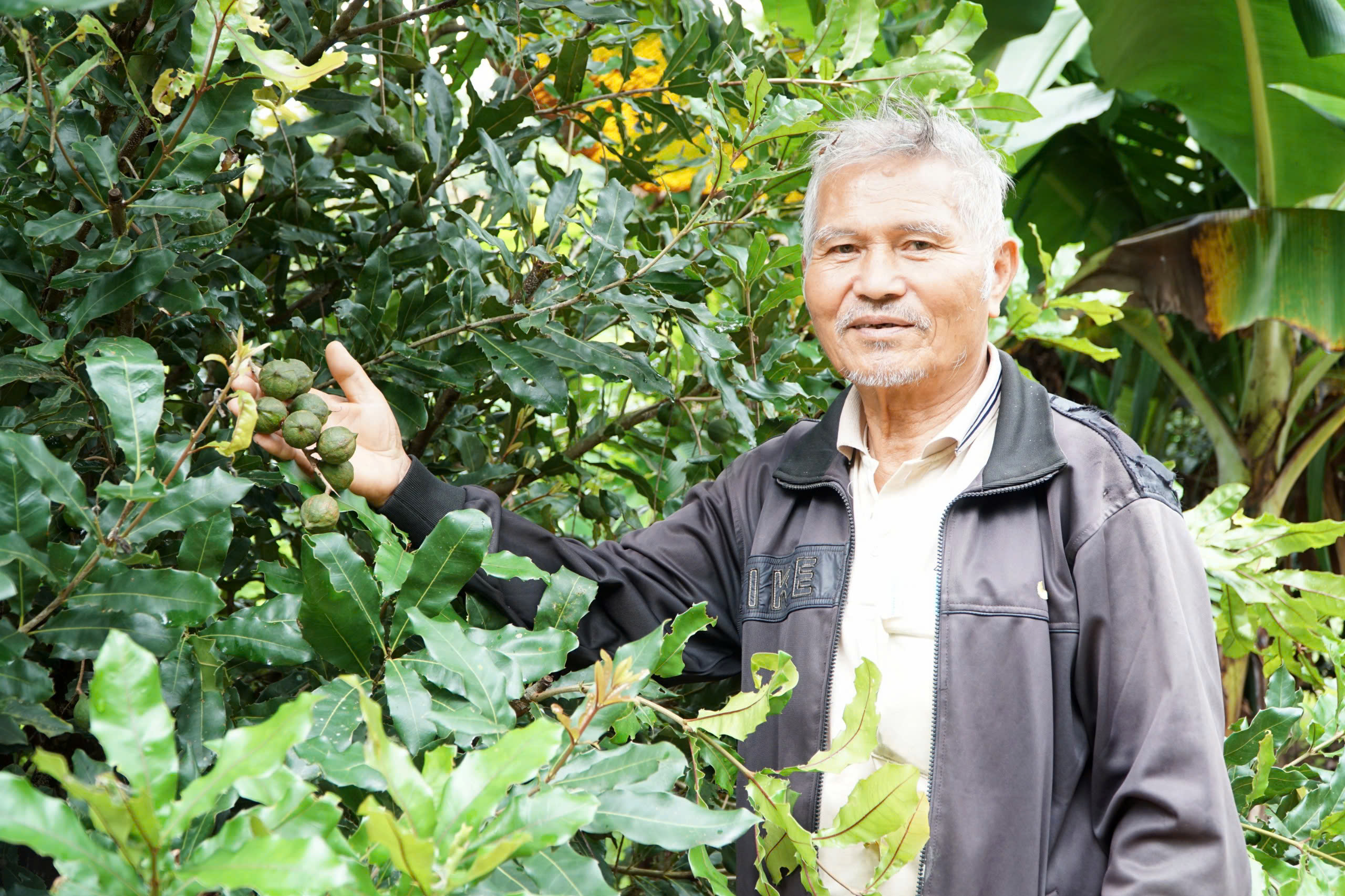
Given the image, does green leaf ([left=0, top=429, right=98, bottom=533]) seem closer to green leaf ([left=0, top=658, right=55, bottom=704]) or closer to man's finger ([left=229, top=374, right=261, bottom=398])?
green leaf ([left=0, top=658, right=55, bottom=704])

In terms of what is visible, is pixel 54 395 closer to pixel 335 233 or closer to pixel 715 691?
pixel 335 233

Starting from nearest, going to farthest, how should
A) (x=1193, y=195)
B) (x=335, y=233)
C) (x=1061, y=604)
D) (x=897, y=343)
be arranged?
(x=1061, y=604)
(x=897, y=343)
(x=335, y=233)
(x=1193, y=195)

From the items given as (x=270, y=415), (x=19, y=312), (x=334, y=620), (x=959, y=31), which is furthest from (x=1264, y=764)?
(x=19, y=312)

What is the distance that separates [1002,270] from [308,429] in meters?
1.11

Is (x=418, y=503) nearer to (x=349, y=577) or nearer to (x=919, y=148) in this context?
(x=349, y=577)

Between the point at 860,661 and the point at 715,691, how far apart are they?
0.38 metres

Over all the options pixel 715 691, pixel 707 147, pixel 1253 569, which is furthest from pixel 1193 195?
pixel 715 691

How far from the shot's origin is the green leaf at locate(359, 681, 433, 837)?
0.75 m

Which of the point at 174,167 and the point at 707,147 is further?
the point at 707,147

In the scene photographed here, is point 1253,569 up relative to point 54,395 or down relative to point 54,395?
down

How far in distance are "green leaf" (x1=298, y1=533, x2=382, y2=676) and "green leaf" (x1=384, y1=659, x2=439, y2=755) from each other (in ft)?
0.21

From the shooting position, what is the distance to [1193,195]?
4668 millimetres

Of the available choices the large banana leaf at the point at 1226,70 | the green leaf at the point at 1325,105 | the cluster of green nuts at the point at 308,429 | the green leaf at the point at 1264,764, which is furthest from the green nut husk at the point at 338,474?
the green leaf at the point at 1325,105

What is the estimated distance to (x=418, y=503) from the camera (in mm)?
1563
